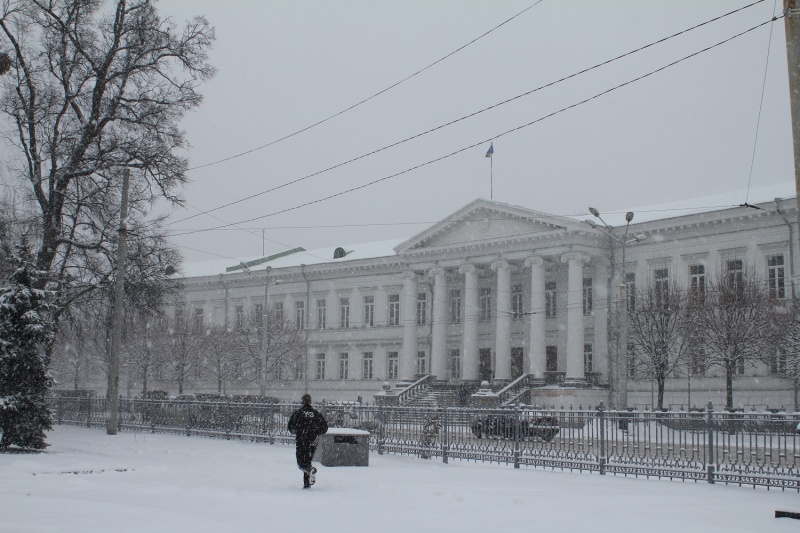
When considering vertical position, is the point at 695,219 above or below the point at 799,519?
above

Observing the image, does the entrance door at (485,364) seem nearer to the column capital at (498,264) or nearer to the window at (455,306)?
the window at (455,306)

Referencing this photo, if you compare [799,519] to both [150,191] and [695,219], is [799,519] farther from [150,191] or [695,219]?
[695,219]

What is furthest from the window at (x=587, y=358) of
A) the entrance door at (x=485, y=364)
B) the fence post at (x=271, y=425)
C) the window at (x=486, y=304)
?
the fence post at (x=271, y=425)

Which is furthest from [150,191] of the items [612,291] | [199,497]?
[612,291]

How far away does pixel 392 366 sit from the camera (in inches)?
2224

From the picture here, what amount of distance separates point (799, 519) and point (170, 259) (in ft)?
70.5

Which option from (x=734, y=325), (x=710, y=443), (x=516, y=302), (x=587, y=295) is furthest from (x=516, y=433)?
(x=516, y=302)

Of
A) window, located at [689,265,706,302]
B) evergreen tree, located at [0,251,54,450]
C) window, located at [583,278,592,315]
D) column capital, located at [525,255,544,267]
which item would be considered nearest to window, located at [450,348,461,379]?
column capital, located at [525,255,544,267]

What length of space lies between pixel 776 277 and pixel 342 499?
105 ft

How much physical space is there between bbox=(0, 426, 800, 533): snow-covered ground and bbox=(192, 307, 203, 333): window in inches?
1657

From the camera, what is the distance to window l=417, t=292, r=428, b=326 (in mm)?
54719

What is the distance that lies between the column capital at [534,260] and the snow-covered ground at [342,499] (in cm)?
2721

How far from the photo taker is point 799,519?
11.6 meters

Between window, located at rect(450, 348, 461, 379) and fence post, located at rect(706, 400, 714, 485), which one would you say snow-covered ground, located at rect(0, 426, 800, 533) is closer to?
fence post, located at rect(706, 400, 714, 485)
